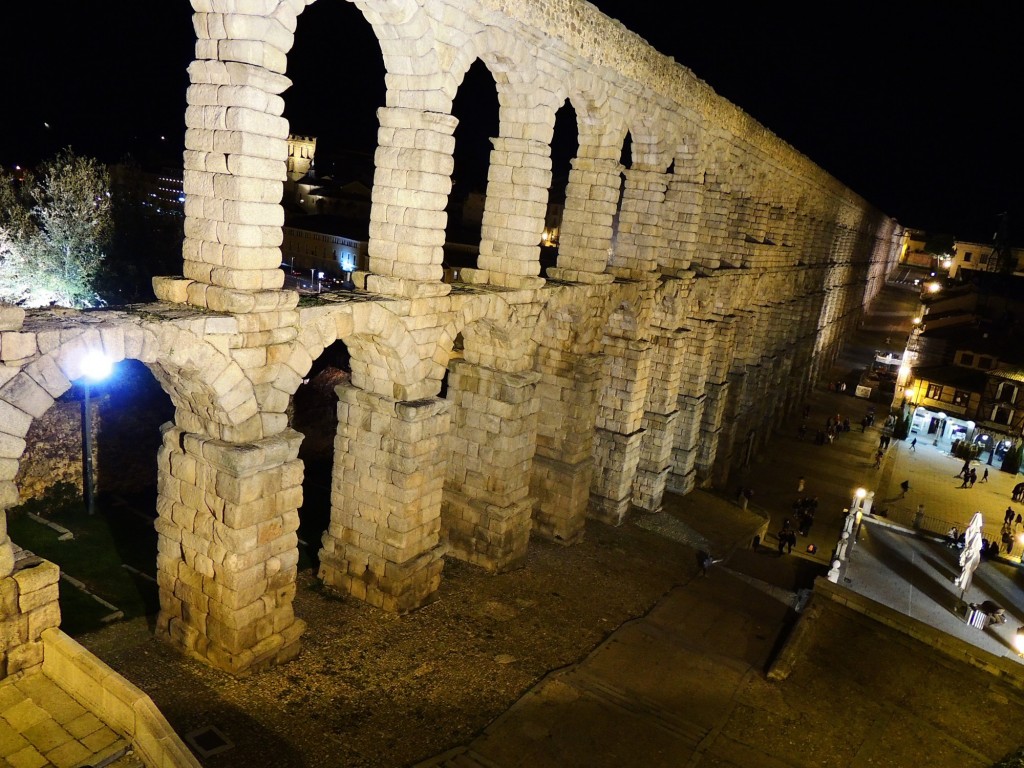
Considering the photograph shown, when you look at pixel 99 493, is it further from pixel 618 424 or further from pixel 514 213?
pixel 618 424

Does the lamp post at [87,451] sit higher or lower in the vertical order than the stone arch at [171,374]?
lower

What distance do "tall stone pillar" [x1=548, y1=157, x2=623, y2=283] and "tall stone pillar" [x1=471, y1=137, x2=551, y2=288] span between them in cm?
250

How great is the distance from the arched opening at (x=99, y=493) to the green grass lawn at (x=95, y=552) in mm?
21

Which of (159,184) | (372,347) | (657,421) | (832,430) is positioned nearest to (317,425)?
(657,421)

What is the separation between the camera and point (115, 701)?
7.46 m

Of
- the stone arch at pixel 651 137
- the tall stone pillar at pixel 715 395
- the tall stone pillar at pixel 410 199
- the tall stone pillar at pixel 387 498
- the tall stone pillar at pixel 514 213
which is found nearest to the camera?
the tall stone pillar at pixel 410 199

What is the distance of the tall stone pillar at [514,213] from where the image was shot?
14703mm

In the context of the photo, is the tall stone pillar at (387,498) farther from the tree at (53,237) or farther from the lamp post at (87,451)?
the tree at (53,237)

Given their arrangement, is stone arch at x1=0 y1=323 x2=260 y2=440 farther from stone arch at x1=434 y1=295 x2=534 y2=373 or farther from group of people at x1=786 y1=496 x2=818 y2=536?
group of people at x1=786 y1=496 x2=818 y2=536

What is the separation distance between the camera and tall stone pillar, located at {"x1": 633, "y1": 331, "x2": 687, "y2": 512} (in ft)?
74.2

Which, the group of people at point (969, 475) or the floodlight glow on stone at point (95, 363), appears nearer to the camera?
the floodlight glow on stone at point (95, 363)

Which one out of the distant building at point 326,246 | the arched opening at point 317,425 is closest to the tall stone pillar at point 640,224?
the arched opening at point 317,425

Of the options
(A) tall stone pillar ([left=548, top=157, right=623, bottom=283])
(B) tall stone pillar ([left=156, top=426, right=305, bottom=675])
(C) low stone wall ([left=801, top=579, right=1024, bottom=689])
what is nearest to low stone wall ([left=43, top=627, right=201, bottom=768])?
(B) tall stone pillar ([left=156, top=426, right=305, bottom=675])

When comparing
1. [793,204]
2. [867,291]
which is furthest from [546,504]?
[867,291]
